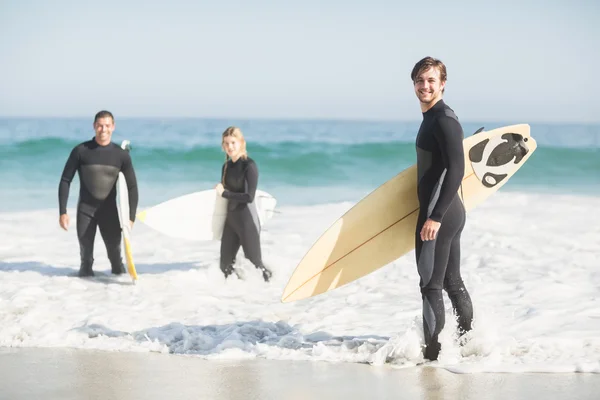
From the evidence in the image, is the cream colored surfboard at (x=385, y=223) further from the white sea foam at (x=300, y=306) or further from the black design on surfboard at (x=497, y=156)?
the white sea foam at (x=300, y=306)

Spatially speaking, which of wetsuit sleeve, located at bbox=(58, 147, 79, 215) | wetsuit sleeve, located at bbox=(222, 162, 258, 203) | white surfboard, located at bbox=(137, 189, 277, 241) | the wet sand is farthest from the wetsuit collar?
wetsuit sleeve, located at bbox=(58, 147, 79, 215)

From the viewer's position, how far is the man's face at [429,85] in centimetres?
414

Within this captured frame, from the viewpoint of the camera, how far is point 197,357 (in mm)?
4625

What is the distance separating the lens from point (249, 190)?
6.86m

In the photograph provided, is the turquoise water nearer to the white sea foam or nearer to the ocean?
the ocean

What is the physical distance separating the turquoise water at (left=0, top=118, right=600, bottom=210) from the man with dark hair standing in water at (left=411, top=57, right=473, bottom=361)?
36.8 ft

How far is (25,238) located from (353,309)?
17.4 feet

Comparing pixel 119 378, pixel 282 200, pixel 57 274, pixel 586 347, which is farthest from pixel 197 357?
pixel 282 200

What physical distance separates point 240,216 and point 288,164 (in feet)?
51.2

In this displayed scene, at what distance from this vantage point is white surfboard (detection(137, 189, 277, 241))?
732 centimetres

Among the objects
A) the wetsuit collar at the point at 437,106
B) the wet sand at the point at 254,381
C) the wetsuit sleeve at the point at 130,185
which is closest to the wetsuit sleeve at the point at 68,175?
the wetsuit sleeve at the point at 130,185

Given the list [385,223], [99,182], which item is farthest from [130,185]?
[385,223]

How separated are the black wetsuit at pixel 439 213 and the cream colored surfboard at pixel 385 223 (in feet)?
1.30

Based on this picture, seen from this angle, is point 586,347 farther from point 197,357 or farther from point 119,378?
point 119,378
